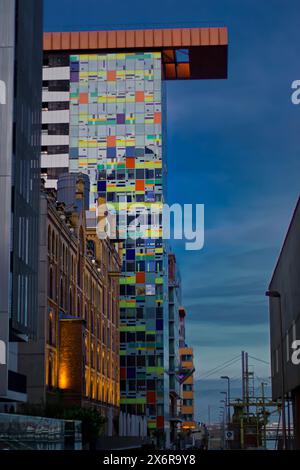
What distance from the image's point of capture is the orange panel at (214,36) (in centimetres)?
15788

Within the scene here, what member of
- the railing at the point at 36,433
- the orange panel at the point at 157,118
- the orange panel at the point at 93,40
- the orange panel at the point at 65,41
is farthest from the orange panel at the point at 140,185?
the railing at the point at 36,433

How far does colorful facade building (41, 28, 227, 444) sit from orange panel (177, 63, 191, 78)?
104 cm

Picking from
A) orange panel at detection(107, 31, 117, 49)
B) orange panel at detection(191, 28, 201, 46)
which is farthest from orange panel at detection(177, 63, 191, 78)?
orange panel at detection(107, 31, 117, 49)

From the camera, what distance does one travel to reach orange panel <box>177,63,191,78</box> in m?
169

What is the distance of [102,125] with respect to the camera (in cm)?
16325

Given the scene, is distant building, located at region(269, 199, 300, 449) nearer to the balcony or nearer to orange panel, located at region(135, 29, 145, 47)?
the balcony

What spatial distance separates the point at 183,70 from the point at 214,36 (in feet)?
44.0

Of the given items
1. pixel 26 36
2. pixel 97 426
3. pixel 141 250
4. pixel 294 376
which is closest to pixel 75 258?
pixel 97 426

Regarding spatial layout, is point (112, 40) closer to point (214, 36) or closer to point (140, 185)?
point (214, 36)

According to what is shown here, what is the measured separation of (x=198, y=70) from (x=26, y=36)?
104436 mm

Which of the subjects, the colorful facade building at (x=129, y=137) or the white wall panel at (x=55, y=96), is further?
the white wall panel at (x=55, y=96)

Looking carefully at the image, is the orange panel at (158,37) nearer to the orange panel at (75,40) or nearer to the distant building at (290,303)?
the orange panel at (75,40)
